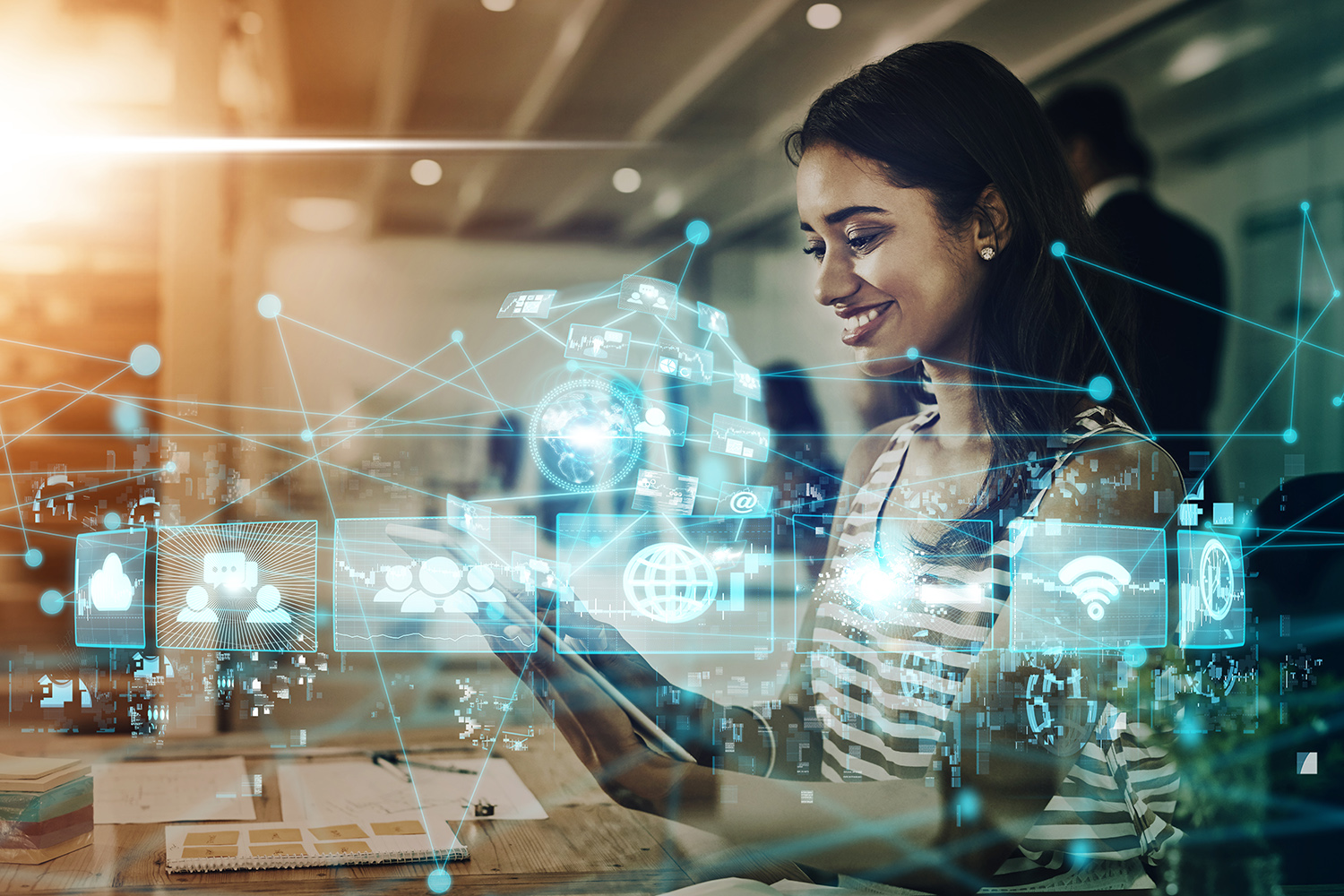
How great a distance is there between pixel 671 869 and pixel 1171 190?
4.65 ft

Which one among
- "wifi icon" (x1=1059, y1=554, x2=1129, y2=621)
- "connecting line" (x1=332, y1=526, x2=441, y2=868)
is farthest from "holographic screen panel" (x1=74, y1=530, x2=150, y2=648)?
"wifi icon" (x1=1059, y1=554, x2=1129, y2=621)

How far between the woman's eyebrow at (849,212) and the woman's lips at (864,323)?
15cm

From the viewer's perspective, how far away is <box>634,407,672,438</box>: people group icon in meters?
1.43

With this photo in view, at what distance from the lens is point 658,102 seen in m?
1.43

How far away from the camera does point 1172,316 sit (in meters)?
1.50

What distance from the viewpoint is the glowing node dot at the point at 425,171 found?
139 cm

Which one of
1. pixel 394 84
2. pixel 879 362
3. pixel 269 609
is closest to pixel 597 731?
pixel 269 609

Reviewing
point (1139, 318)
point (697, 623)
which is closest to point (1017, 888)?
point (697, 623)

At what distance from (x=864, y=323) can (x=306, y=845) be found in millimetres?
1187

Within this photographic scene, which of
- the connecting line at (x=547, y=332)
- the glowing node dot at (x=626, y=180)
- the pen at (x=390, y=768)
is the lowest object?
the pen at (x=390, y=768)

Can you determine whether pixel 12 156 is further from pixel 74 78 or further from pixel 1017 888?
pixel 1017 888

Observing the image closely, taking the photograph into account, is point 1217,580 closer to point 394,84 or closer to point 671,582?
point 671,582

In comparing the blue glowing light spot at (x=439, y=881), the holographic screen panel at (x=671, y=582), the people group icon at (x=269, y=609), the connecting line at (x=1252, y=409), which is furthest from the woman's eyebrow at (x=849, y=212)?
the blue glowing light spot at (x=439, y=881)

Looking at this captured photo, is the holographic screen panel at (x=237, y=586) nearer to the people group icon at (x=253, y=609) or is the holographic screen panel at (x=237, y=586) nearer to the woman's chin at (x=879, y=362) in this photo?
the people group icon at (x=253, y=609)
